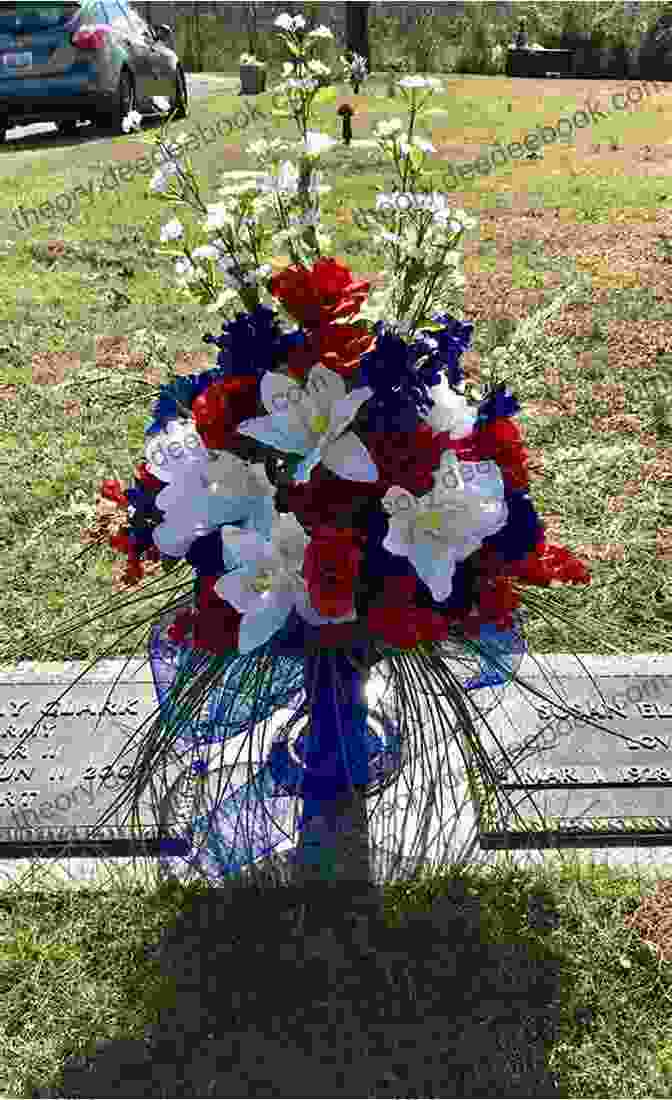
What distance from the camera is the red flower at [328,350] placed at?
195 centimetres

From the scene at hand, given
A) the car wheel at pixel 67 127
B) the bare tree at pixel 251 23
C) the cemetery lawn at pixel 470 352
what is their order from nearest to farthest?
the cemetery lawn at pixel 470 352, the car wheel at pixel 67 127, the bare tree at pixel 251 23

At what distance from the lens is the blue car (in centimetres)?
1097

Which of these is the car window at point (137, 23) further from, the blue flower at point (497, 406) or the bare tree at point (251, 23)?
the blue flower at point (497, 406)

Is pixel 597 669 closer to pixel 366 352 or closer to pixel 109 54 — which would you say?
pixel 366 352

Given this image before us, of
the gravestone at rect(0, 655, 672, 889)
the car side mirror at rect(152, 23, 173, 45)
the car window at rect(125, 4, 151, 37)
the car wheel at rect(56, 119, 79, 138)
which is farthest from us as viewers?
the car side mirror at rect(152, 23, 173, 45)

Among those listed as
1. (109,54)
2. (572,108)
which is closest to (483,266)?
(109,54)

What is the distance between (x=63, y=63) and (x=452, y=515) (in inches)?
418

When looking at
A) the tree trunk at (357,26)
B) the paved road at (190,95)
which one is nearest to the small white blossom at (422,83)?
the paved road at (190,95)

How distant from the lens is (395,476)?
197 centimetres

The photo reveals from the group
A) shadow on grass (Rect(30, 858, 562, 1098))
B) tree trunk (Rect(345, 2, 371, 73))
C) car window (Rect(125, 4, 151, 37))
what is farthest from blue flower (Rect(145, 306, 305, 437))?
tree trunk (Rect(345, 2, 371, 73))

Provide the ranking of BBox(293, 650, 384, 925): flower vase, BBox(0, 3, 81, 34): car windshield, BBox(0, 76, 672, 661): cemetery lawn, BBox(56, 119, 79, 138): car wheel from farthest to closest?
BBox(56, 119, 79, 138): car wheel < BBox(0, 3, 81, 34): car windshield < BBox(0, 76, 672, 661): cemetery lawn < BBox(293, 650, 384, 925): flower vase

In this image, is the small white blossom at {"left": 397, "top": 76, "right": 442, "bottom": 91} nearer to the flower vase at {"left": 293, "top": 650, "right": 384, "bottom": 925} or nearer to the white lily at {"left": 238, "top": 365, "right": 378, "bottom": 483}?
the white lily at {"left": 238, "top": 365, "right": 378, "bottom": 483}

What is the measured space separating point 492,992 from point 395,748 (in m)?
0.57

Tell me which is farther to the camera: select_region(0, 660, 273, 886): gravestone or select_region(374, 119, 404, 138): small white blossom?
select_region(0, 660, 273, 886): gravestone
